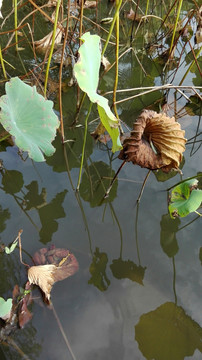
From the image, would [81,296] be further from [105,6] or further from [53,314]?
[105,6]

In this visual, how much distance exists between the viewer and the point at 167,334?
1.11m

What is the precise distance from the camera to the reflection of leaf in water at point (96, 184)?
151 cm

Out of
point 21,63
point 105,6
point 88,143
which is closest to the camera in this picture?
point 88,143

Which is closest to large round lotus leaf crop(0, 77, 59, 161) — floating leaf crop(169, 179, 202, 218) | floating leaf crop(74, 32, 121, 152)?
floating leaf crop(74, 32, 121, 152)

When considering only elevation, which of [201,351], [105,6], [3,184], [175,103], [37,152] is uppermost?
[105,6]

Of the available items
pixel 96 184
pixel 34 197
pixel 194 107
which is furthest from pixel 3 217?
pixel 194 107

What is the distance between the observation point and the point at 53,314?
44.2 inches

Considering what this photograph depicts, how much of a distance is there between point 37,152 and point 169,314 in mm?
736

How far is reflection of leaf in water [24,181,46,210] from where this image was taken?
4.84 ft

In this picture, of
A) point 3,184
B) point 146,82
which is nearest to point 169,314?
point 3,184

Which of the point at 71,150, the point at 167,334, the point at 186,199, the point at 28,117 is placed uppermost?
the point at 28,117

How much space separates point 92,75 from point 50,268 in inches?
27.2

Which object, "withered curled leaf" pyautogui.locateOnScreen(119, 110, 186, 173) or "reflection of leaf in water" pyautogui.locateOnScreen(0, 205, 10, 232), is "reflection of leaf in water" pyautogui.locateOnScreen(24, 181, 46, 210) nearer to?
"reflection of leaf in water" pyautogui.locateOnScreen(0, 205, 10, 232)

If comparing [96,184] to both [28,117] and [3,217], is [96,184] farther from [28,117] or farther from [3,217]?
[28,117]
